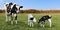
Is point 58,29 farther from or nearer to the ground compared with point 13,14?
nearer to the ground

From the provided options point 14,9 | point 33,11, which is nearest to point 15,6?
point 14,9

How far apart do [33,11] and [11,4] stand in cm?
1177

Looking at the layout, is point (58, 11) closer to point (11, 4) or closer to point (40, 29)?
point (11, 4)

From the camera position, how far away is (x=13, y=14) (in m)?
17.4

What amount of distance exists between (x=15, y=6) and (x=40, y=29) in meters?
4.09

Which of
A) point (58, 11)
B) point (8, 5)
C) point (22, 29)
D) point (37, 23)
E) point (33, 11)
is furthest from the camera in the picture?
point (58, 11)

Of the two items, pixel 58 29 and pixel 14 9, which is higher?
pixel 14 9

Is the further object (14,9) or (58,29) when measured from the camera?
(14,9)

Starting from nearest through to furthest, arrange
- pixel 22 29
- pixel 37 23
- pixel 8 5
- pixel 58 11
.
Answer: pixel 22 29
pixel 37 23
pixel 8 5
pixel 58 11

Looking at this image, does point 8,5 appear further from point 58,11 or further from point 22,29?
point 58,11

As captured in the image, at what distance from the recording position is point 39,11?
2947cm

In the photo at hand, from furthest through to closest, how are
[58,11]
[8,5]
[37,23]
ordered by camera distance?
[58,11]
[8,5]
[37,23]

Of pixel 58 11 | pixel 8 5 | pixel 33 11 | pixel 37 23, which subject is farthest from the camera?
pixel 58 11

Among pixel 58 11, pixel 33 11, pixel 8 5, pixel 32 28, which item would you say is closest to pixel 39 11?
pixel 33 11
